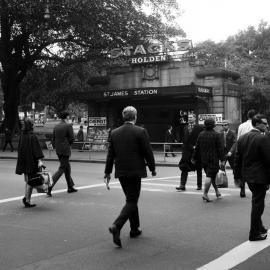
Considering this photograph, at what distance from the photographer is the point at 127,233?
22.7 feet

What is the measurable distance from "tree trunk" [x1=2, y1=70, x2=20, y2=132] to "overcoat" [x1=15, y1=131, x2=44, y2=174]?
73.6 feet

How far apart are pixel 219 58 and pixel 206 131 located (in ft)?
139

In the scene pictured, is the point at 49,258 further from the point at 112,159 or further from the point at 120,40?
the point at 120,40

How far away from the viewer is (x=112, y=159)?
265 inches

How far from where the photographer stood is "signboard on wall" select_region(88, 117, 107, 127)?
92.8ft

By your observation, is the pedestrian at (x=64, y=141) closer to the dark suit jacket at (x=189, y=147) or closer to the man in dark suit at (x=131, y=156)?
the dark suit jacket at (x=189, y=147)

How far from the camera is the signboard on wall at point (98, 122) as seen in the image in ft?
92.8

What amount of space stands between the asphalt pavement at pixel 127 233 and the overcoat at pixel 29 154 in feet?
2.45

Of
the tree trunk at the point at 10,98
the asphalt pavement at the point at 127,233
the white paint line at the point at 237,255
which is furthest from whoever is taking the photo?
the tree trunk at the point at 10,98

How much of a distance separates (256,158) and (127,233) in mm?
2110

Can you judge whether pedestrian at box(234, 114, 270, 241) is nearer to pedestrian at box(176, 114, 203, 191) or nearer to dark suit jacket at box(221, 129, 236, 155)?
pedestrian at box(176, 114, 203, 191)

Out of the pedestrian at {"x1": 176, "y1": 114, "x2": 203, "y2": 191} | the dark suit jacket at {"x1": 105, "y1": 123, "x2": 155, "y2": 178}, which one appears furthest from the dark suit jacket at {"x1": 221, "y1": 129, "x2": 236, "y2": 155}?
the dark suit jacket at {"x1": 105, "y1": 123, "x2": 155, "y2": 178}

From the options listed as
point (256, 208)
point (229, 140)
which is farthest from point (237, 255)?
point (229, 140)

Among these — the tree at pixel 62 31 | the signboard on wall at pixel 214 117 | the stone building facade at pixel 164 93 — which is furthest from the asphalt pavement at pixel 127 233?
the tree at pixel 62 31
